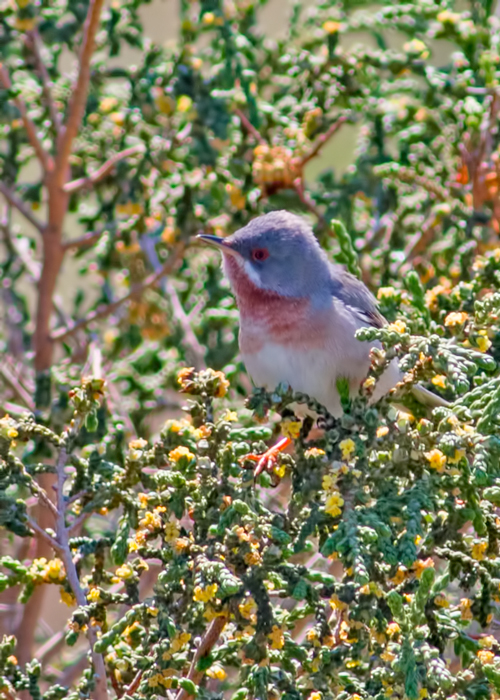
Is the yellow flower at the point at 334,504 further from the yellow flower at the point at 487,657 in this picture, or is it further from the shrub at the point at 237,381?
the yellow flower at the point at 487,657

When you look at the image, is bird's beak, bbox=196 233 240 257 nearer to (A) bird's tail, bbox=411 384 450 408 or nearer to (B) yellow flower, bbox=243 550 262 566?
(A) bird's tail, bbox=411 384 450 408

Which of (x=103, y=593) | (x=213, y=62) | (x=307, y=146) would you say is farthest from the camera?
(x=213, y=62)

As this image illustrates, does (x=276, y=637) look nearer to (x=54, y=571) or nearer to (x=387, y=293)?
(x=54, y=571)

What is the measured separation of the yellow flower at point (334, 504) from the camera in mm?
2154

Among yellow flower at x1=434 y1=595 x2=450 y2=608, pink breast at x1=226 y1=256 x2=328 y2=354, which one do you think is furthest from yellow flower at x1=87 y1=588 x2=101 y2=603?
pink breast at x1=226 y1=256 x2=328 y2=354

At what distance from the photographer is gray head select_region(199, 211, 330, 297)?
11.2 ft

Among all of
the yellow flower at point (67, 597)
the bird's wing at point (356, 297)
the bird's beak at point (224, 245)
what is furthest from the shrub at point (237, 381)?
the bird's beak at point (224, 245)

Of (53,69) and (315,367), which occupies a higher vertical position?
(53,69)

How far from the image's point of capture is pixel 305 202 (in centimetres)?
403

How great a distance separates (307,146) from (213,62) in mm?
775

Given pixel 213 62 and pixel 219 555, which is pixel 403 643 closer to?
pixel 219 555

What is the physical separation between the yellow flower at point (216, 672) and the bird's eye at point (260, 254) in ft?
5.63

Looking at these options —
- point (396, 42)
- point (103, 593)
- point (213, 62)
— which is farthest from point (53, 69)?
point (396, 42)

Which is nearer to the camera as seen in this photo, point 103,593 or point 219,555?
point 219,555
